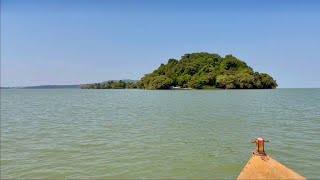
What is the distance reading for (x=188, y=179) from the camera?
10.5 meters

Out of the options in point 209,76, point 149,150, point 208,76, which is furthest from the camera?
point 208,76

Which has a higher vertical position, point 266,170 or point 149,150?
point 266,170

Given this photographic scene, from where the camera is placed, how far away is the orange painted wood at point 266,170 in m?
6.75

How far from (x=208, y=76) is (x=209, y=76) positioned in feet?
1.77

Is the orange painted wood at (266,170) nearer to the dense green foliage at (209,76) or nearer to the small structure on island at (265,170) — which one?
the small structure on island at (265,170)

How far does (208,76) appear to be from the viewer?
156 m

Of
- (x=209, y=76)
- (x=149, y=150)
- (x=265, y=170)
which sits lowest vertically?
(x=149, y=150)

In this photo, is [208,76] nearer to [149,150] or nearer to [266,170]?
[149,150]

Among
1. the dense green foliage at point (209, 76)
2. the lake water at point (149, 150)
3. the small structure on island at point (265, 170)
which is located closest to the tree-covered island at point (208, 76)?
the dense green foliage at point (209, 76)

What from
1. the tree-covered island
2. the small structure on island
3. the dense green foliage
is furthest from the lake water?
the tree-covered island

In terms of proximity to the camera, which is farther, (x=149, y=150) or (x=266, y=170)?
(x=149, y=150)

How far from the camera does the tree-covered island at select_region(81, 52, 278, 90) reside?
14475 cm

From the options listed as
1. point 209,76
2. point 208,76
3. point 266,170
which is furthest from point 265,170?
point 208,76

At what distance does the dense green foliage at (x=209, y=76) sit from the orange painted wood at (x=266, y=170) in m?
138
